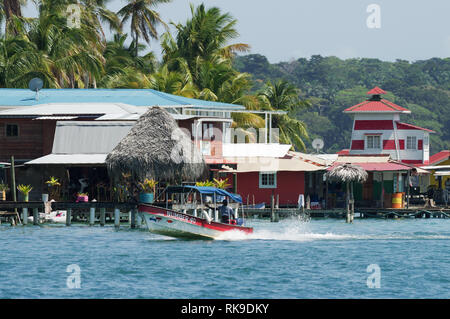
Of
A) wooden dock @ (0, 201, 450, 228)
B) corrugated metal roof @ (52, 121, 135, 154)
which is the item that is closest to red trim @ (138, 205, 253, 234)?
wooden dock @ (0, 201, 450, 228)

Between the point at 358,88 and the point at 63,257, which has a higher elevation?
the point at 358,88

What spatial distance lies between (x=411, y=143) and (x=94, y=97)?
33085 millimetres

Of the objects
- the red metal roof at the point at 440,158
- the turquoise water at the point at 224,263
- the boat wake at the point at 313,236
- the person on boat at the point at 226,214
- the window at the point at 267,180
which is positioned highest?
the red metal roof at the point at 440,158

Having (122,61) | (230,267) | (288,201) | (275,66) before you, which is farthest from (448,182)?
(275,66)

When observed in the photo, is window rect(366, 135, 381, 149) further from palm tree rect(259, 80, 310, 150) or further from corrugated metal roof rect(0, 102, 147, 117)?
corrugated metal roof rect(0, 102, 147, 117)

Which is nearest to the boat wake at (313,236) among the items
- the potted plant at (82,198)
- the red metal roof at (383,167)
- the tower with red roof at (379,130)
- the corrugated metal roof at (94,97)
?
the potted plant at (82,198)

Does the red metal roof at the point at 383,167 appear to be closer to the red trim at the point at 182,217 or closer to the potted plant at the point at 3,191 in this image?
the potted plant at the point at 3,191

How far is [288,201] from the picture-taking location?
201ft

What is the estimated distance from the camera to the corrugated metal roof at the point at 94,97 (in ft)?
188

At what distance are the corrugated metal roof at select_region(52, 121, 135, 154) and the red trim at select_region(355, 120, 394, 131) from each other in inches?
1317

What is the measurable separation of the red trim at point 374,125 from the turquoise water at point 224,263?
32.7 metres

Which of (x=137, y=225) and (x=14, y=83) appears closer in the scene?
A: (x=137, y=225)

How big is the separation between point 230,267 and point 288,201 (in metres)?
28.1

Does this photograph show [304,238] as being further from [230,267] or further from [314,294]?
[314,294]
